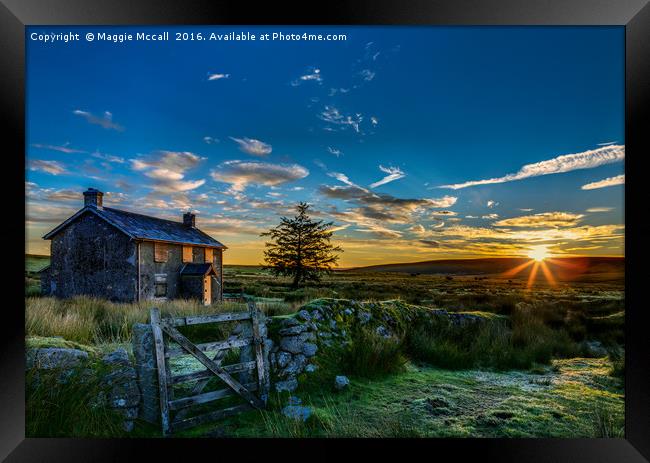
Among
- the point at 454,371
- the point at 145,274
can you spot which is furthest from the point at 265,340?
the point at 145,274

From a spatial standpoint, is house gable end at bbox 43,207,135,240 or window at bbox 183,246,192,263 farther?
window at bbox 183,246,192,263

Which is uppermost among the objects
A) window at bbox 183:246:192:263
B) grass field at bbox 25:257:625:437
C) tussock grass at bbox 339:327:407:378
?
window at bbox 183:246:192:263

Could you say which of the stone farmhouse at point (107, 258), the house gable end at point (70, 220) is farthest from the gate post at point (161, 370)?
the house gable end at point (70, 220)

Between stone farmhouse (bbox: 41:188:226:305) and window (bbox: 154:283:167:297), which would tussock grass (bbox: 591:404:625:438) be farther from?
window (bbox: 154:283:167:297)

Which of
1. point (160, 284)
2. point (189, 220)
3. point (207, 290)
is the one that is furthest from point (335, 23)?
point (189, 220)

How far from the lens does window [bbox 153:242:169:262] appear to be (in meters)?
14.2

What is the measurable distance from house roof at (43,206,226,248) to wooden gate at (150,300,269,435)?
10.1 m

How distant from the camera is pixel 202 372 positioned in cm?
452

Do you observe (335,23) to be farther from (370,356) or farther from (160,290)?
(160,290)

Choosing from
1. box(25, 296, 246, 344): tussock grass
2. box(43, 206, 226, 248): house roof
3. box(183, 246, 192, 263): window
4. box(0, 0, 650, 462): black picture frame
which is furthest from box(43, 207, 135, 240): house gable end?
box(0, 0, 650, 462): black picture frame

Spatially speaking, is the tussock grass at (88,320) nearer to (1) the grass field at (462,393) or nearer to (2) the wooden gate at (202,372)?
(1) the grass field at (462,393)

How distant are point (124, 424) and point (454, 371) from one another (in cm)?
516

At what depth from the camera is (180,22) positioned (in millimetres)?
4660

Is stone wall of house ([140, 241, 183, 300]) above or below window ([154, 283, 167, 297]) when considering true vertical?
above
